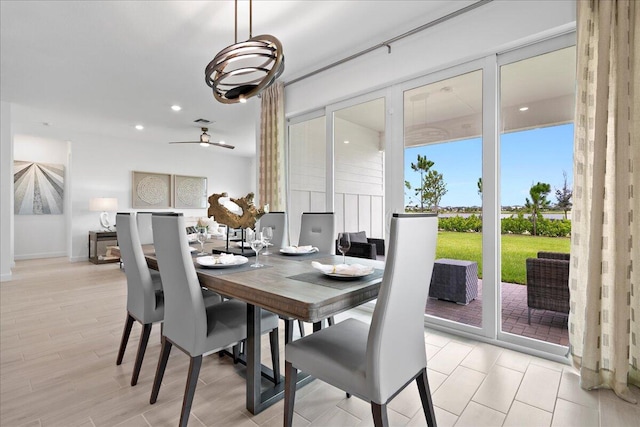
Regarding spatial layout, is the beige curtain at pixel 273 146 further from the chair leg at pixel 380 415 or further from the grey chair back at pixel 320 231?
the chair leg at pixel 380 415

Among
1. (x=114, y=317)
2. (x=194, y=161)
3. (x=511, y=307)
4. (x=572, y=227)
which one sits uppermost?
(x=194, y=161)

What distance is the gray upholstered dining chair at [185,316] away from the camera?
59.2 inches

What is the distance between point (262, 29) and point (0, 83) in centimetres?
373

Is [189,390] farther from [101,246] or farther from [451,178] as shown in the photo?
[101,246]

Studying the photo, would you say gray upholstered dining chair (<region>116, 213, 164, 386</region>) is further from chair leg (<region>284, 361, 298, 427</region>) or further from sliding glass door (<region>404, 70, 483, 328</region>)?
sliding glass door (<region>404, 70, 483, 328</region>)

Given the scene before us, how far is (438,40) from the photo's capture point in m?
2.69

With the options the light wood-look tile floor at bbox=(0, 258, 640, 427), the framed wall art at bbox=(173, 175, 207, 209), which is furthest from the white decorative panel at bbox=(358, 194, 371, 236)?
the framed wall art at bbox=(173, 175, 207, 209)

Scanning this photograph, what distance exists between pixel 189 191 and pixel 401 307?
768 cm

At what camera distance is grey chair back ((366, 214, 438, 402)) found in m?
1.15

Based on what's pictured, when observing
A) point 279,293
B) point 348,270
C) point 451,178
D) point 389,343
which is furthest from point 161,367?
point 451,178

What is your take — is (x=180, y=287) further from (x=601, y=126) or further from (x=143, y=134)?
(x=143, y=134)

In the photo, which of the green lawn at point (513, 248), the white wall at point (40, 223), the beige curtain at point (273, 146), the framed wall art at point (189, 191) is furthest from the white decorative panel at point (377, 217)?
the white wall at point (40, 223)

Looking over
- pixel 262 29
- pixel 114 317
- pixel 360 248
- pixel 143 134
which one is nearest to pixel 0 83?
pixel 143 134

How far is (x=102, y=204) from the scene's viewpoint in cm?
627
